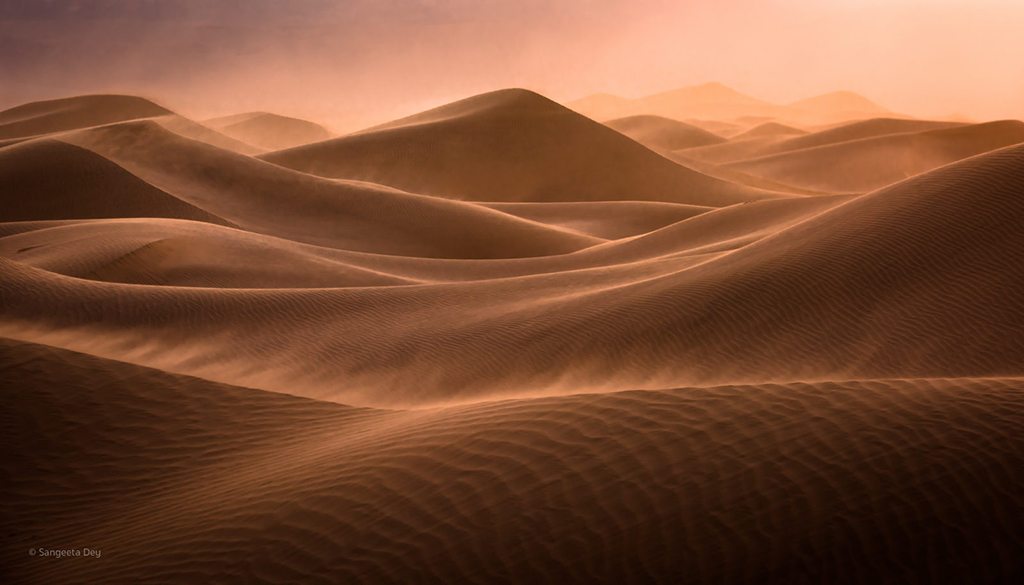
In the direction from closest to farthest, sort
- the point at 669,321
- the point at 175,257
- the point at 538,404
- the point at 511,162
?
1. the point at 538,404
2. the point at 669,321
3. the point at 175,257
4. the point at 511,162

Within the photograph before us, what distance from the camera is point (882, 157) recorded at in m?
54.2

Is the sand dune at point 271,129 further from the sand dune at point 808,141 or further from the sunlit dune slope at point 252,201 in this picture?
the sunlit dune slope at point 252,201

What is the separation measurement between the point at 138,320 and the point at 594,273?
6308 mm

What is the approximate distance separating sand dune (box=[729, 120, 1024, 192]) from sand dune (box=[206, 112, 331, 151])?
58.8 m

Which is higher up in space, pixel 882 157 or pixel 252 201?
pixel 252 201

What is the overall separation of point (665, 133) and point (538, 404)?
8087 centimetres

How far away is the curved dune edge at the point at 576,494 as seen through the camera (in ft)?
10.0

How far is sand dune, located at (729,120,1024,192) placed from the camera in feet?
169

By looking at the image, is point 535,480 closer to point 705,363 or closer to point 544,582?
point 544,582

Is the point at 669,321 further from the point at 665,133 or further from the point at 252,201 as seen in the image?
the point at 665,133

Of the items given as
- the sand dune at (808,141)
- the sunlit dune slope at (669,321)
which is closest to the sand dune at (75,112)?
the sand dune at (808,141)

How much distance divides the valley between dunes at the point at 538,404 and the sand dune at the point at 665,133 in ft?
199

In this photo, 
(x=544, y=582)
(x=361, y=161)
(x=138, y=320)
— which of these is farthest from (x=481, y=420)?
(x=361, y=161)

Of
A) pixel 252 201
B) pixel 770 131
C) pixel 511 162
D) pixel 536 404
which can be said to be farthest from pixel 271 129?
pixel 536 404
